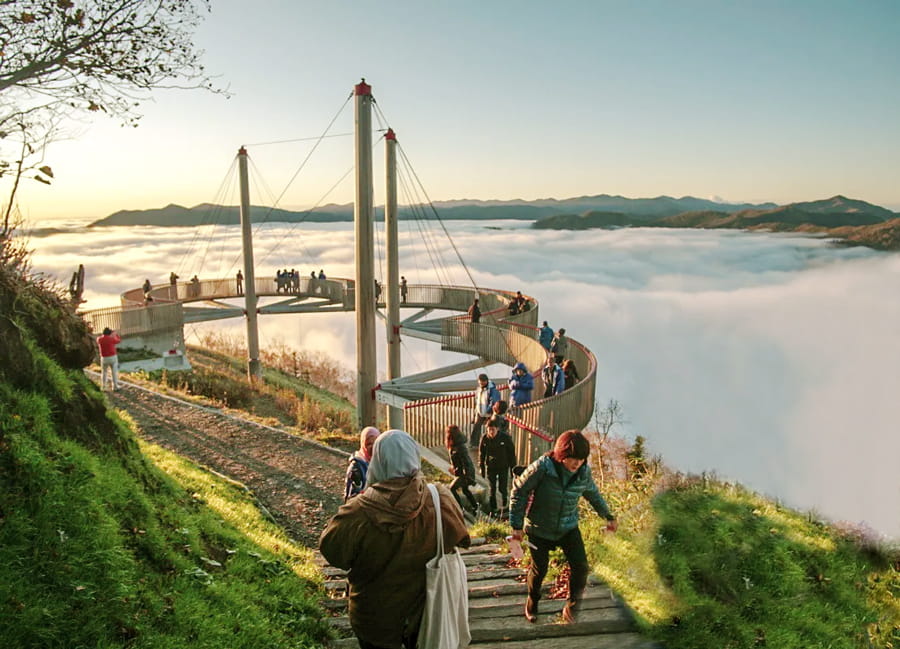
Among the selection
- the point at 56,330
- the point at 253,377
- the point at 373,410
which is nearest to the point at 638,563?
the point at 56,330

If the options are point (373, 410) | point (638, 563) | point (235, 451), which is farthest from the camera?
point (373, 410)

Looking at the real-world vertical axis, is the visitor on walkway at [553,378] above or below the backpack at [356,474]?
below

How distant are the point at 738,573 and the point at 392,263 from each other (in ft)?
47.7

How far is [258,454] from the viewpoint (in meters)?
11.9

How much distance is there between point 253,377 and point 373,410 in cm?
1132

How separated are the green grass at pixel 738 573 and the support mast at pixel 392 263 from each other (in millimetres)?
10835

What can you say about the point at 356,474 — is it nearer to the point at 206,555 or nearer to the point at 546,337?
the point at 206,555

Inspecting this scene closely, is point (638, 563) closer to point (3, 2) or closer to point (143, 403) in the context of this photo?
point (3, 2)

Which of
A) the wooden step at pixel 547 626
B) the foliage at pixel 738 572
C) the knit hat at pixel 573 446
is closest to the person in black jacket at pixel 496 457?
the foliage at pixel 738 572

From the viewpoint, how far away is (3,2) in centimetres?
564

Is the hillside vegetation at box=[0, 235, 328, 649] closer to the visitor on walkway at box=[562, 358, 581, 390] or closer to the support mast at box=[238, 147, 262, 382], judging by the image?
the visitor on walkway at box=[562, 358, 581, 390]

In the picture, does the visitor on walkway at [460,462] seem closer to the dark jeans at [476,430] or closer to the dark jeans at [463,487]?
the dark jeans at [463,487]

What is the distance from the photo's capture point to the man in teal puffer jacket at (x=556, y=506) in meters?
3.98

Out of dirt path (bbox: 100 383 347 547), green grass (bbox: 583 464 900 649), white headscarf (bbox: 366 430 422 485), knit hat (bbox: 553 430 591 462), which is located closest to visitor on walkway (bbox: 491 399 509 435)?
green grass (bbox: 583 464 900 649)
